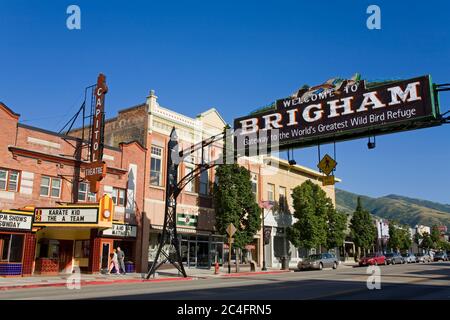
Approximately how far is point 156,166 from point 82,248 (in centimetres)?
805

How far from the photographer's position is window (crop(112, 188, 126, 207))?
99.3ft

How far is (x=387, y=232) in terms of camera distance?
78938mm

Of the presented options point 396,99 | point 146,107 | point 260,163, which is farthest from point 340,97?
point 260,163

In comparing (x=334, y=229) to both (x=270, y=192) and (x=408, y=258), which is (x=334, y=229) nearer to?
(x=270, y=192)

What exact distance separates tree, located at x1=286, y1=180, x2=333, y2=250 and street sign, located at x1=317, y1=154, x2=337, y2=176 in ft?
67.5

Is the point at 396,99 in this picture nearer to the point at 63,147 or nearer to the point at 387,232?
the point at 63,147

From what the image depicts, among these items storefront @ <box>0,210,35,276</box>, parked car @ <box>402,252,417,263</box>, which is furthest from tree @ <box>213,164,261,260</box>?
parked car @ <box>402,252,417,263</box>

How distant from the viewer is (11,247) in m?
24.7

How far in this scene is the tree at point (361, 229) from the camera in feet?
193

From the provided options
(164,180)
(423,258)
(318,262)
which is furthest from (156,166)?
(423,258)

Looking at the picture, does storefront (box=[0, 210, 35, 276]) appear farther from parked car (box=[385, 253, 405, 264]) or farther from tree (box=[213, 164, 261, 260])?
parked car (box=[385, 253, 405, 264])

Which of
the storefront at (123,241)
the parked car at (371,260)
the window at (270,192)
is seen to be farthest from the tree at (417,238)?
the storefront at (123,241)

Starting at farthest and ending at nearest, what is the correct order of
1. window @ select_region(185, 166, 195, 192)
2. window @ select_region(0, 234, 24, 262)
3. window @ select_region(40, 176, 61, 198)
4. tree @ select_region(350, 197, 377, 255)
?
tree @ select_region(350, 197, 377, 255)
window @ select_region(185, 166, 195, 192)
window @ select_region(40, 176, 61, 198)
window @ select_region(0, 234, 24, 262)
